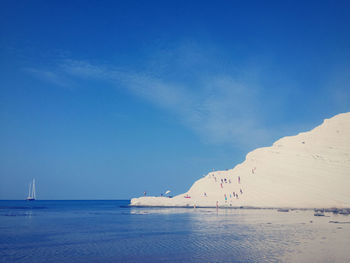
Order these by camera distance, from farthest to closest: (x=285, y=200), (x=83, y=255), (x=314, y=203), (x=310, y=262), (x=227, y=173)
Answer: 1. (x=227, y=173)
2. (x=285, y=200)
3. (x=314, y=203)
4. (x=83, y=255)
5. (x=310, y=262)

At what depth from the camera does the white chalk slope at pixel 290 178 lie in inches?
3123

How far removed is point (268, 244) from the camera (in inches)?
1032

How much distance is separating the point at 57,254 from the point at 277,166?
8271 cm

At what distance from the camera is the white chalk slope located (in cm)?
7931

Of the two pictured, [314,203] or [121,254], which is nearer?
[121,254]

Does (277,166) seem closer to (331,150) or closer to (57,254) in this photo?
(331,150)

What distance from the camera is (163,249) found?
81.6 feet

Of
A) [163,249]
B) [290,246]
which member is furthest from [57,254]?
[290,246]

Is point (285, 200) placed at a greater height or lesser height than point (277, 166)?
lesser

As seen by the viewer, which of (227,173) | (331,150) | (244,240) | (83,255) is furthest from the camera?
(227,173)

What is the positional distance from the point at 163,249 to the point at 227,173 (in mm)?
88851

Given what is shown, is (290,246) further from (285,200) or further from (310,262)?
(285,200)

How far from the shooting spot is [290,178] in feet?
289

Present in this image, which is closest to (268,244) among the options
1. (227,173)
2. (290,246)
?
(290,246)
